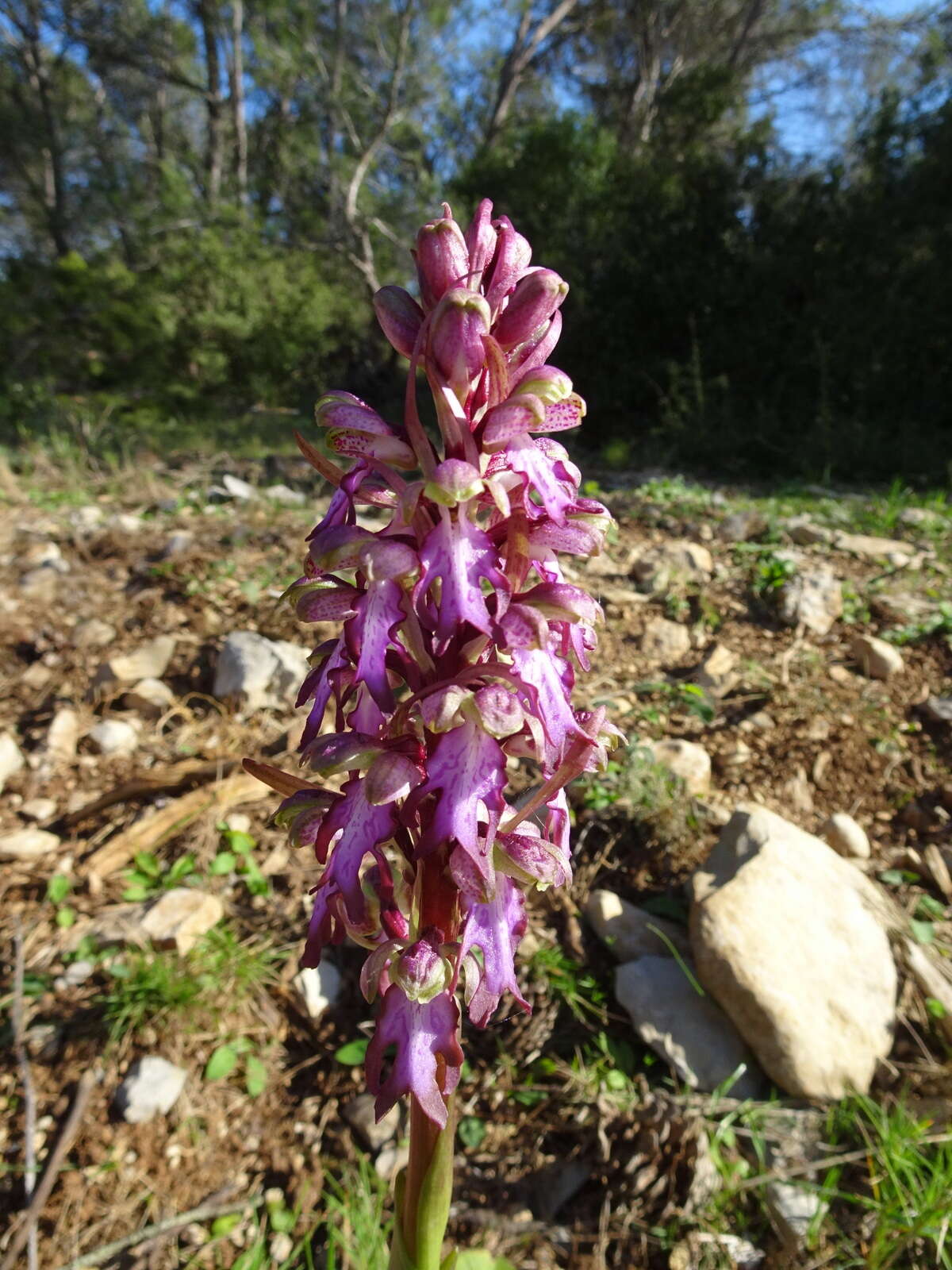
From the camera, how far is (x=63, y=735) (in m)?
A: 3.61

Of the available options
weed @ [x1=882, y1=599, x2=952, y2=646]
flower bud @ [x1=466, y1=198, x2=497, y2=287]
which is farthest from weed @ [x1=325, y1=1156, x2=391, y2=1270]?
weed @ [x1=882, y1=599, x2=952, y2=646]

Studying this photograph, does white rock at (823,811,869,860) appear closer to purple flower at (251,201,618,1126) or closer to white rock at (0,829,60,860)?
purple flower at (251,201,618,1126)

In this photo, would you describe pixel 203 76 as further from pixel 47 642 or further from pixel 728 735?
pixel 728 735

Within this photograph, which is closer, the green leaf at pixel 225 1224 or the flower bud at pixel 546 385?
the flower bud at pixel 546 385

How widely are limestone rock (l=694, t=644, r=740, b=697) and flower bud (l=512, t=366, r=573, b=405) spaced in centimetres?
301

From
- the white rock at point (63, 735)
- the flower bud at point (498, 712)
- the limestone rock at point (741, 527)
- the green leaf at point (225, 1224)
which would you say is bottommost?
the green leaf at point (225, 1224)

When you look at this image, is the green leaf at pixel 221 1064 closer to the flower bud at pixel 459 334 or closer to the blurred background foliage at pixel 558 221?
the flower bud at pixel 459 334

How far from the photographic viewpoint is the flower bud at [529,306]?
46.9 inches

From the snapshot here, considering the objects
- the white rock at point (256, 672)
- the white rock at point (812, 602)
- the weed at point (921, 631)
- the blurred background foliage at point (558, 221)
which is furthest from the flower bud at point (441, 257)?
the blurred background foliage at point (558, 221)

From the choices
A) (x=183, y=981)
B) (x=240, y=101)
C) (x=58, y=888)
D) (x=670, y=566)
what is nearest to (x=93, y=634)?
(x=58, y=888)

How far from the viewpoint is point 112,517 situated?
20.9 ft

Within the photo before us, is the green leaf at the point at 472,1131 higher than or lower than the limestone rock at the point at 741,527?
lower

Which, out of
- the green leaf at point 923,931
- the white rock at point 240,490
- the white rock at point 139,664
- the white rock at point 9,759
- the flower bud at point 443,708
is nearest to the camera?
the flower bud at point 443,708

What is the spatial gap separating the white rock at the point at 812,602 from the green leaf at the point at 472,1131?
3360 mm
